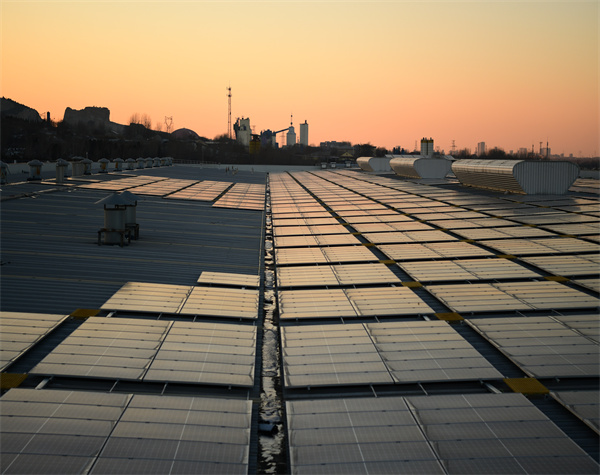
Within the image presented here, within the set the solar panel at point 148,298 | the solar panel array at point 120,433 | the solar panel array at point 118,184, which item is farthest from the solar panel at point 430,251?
the solar panel array at point 118,184

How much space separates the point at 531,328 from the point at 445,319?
2.61m

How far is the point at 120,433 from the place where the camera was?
32.8ft

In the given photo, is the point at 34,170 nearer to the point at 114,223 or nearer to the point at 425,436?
the point at 114,223

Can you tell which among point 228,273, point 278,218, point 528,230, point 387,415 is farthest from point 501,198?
point 387,415

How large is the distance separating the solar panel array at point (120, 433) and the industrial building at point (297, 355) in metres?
0.04

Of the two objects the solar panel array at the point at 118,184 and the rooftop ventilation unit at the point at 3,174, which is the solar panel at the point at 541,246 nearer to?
the solar panel array at the point at 118,184

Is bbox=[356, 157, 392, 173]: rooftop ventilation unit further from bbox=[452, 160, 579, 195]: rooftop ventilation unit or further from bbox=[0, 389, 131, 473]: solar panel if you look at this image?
bbox=[0, 389, 131, 473]: solar panel

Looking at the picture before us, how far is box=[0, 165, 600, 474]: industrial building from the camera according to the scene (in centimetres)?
975

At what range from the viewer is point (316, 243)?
31.9 meters

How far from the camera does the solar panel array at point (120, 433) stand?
9.08m

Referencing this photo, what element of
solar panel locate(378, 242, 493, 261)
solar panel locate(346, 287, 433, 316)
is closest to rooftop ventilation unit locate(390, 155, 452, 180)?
solar panel locate(378, 242, 493, 261)

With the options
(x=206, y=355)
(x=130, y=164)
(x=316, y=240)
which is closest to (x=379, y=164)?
(x=130, y=164)

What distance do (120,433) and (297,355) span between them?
5.42 m

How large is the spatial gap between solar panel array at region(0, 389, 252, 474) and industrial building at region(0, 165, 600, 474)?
38 millimetres
